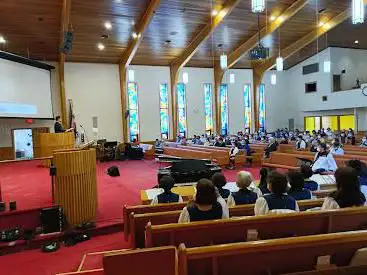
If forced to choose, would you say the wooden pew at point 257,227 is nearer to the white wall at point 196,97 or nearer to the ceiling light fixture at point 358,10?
the ceiling light fixture at point 358,10

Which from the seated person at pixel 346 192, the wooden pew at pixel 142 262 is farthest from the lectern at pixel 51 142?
the seated person at pixel 346 192

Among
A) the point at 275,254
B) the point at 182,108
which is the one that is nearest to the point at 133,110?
the point at 182,108

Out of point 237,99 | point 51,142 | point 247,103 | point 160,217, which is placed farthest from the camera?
point 247,103

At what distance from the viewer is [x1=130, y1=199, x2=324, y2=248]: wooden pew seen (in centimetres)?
256

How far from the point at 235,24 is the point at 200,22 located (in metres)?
1.37

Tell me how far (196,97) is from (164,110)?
6.19ft

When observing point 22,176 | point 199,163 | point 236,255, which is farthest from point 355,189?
point 22,176

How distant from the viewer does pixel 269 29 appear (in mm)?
11453

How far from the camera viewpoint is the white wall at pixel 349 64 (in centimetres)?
1617

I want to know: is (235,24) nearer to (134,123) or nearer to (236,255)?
(134,123)

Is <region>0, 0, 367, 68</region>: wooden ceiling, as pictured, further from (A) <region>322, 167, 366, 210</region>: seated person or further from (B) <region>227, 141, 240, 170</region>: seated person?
(A) <region>322, 167, 366, 210</region>: seated person

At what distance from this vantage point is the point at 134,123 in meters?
14.5

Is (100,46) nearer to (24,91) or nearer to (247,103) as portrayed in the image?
(24,91)

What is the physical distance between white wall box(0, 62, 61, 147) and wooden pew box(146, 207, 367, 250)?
1070 cm
